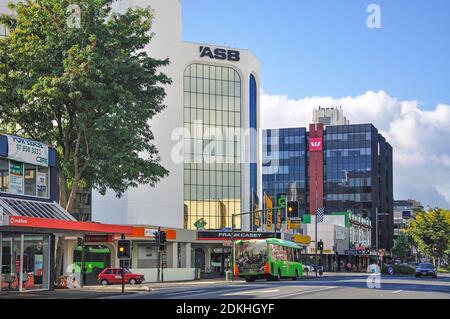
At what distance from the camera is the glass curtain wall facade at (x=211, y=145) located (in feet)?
325

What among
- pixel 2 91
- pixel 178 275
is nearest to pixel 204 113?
pixel 178 275

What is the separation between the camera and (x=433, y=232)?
124312mm

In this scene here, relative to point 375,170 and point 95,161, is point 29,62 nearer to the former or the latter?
point 95,161

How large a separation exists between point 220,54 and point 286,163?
73.9m

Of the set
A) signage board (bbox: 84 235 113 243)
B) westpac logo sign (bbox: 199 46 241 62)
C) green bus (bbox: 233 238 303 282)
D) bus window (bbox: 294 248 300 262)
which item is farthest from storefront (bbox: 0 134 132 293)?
westpac logo sign (bbox: 199 46 241 62)

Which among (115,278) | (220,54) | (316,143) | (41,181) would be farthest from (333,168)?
(41,181)

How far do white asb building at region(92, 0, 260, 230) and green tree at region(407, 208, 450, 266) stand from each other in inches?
1393

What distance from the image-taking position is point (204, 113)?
101 m

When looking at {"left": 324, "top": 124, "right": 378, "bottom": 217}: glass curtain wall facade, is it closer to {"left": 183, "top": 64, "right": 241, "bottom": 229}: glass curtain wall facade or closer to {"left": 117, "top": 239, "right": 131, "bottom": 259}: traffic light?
{"left": 183, "top": 64, "right": 241, "bottom": 229}: glass curtain wall facade

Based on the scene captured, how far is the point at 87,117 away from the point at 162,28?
4544cm

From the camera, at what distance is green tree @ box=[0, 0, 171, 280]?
4475cm

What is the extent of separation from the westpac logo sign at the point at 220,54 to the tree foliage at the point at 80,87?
5244cm

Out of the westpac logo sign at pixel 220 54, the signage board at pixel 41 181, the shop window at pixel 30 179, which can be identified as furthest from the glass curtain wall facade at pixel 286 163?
the shop window at pixel 30 179

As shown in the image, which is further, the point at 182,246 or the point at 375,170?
the point at 375,170
